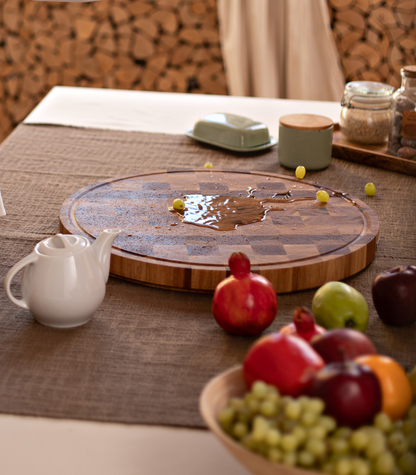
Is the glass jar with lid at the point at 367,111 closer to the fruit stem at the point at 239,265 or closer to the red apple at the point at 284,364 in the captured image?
the fruit stem at the point at 239,265

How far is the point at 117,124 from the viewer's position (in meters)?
1.94

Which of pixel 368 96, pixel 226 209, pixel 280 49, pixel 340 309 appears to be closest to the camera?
pixel 340 309

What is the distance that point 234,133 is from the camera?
171 centimetres

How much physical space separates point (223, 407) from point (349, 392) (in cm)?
13

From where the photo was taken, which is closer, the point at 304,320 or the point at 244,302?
the point at 304,320

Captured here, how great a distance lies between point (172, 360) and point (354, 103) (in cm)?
110

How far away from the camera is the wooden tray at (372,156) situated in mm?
1579

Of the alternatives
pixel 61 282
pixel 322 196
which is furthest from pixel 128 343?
pixel 322 196

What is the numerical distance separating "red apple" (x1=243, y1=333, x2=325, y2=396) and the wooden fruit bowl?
2cm

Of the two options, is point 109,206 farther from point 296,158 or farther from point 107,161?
point 296,158

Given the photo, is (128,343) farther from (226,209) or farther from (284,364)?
(226,209)

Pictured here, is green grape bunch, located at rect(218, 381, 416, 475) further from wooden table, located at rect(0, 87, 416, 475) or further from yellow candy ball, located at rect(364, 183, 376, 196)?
yellow candy ball, located at rect(364, 183, 376, 196)

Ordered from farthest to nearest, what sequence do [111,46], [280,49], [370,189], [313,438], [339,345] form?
[111,46] < [280,49] < [370,189] < [339,345] < [313,438]

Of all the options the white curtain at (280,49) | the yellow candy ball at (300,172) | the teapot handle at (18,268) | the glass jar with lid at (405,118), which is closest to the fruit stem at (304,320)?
the teapot handle at (18,268)
